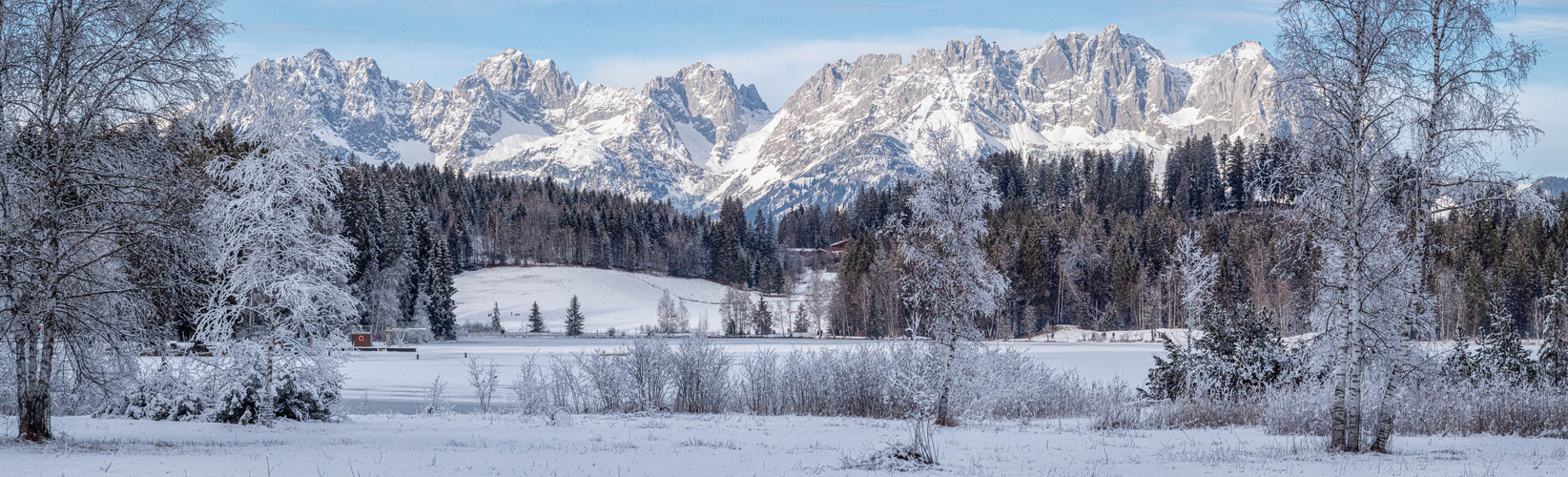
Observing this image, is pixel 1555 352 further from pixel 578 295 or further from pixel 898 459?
pixel 578 295

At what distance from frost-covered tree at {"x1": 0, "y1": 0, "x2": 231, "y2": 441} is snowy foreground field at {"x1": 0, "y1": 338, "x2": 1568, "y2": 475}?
158 cm

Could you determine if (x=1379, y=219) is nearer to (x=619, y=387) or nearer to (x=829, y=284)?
(x=619, y=387)

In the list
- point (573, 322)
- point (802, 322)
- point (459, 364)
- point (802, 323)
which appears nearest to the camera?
point (459, 364)

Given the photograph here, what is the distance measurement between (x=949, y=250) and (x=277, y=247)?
14298mm

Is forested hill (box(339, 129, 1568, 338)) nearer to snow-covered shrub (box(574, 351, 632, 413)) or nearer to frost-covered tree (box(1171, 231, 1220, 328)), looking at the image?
frost-covered tree (box(1171, 231, 1220, 328))

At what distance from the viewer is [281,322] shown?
1923cm

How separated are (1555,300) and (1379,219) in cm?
1077

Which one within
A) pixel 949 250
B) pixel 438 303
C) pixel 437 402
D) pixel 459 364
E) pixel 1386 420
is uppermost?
pixel 949 250

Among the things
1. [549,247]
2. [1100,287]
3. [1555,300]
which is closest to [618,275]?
[549,247]

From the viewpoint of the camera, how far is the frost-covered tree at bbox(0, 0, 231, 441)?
1459 centimetres

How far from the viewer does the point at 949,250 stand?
22547 millimetres

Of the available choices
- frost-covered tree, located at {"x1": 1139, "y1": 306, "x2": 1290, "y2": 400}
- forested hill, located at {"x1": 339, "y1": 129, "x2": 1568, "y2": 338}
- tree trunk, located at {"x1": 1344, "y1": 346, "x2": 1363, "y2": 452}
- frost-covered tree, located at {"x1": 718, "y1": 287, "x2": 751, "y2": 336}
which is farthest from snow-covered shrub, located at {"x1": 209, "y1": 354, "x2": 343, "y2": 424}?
frost-covered tree, located at {"x1": 718, "y1": 287, "x2": 751, "y2": 336}

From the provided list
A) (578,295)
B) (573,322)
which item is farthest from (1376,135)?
(578,295)

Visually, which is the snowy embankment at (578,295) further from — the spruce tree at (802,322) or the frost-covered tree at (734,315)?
the spruce tree at (802,322)
